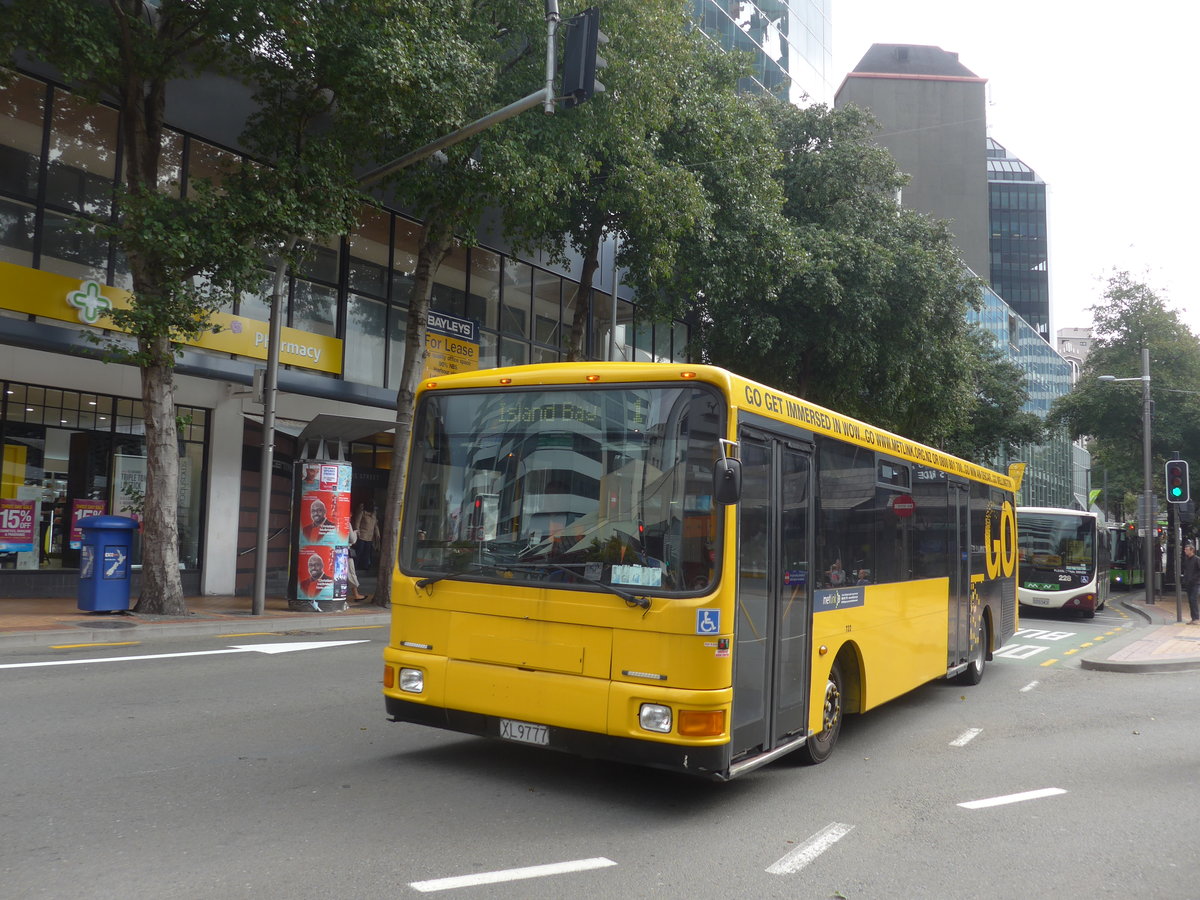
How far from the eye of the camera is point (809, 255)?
23.9 metres

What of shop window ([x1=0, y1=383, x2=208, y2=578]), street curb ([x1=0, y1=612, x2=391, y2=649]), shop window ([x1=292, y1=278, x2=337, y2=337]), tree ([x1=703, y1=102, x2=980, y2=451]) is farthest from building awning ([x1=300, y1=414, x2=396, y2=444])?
tree ([x1=703, y1=102, x2=980, y2=451])

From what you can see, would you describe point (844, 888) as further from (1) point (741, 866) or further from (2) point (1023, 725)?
(2) point (1023, 725)

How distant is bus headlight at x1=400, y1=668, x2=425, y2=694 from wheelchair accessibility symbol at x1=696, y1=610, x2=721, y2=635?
187 cm

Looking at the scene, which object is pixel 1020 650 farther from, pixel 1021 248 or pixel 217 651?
pixel 1021 248

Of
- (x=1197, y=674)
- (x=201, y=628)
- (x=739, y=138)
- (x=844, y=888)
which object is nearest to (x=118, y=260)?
(x=201, y=628)

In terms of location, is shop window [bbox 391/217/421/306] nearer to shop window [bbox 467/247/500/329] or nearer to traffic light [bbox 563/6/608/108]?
shop window [bbox 467/247/500/329]

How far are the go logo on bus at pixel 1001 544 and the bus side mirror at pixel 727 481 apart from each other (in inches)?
313

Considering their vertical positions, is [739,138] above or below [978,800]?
above

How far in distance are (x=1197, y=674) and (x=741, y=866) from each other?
1186 cm

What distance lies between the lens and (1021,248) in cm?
10850

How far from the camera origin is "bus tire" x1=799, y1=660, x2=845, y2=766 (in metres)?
7.27

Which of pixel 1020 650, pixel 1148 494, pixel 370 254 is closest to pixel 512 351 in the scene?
pixel 370 254

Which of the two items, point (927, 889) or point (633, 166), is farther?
point (633, 166)

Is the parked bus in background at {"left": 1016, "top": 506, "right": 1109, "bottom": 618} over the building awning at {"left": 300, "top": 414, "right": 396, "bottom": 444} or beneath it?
beneath
